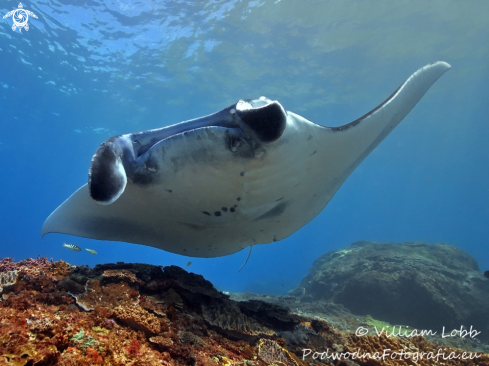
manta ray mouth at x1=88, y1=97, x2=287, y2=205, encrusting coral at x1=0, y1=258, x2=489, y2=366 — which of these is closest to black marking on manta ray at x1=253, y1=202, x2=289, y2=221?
encrusting coral at x1=0, y1=258, x2=489, y2=366

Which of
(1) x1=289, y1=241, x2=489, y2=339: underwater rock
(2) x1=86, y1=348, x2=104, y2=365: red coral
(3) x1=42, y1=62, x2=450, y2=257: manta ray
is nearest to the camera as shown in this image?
(2) x1=86, y1=348, x2=104, y2=365: red coral

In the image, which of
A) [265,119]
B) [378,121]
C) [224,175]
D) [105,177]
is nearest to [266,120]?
[265,119]

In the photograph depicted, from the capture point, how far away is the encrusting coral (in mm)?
1443

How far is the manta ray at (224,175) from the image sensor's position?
1.96 m

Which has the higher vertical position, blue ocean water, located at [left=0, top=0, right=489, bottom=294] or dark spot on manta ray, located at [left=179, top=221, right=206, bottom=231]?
blue ocean water, located at [left=0, top=0, right=489, bottom=294]

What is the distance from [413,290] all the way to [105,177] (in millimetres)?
10210

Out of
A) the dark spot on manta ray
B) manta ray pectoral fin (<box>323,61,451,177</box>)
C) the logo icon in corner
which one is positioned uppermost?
the logo icon in corner

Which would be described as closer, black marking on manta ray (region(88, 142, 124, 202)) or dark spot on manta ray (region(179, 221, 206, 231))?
black marking on manta ray (region(88, 142, 124, 202))

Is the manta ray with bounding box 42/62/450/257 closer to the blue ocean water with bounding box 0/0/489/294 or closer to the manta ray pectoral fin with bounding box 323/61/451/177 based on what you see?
the manta ray pectoral fin with bounding box 323/61/451/177

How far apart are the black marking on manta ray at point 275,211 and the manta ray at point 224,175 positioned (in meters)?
0.02

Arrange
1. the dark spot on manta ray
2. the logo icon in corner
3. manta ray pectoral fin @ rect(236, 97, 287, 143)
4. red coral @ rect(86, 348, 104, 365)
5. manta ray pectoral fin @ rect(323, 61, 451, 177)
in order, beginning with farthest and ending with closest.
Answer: the logo icon in corner
the dark spot on manta ray
manta ray pectoral fin @ rect(323, 61, 451, 177)
manta ray pectoral fin @ rect(236, 97, 287, 143)
red coral @ rect(86, 348, 104, 365)

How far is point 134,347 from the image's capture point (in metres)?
1.64

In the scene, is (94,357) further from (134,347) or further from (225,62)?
(225,62)

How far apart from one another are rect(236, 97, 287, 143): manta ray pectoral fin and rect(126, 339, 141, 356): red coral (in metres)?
1.76
